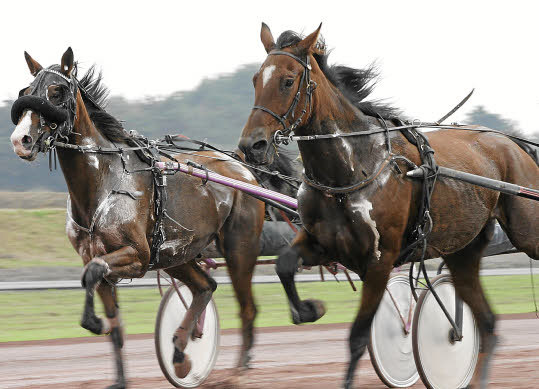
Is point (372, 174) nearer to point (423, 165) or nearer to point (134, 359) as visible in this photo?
point (423, 165)

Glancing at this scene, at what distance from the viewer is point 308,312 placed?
4.84 metres

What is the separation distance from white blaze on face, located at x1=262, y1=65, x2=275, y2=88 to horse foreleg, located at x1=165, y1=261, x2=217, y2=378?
249cm

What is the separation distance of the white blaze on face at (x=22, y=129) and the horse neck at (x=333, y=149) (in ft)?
5.70

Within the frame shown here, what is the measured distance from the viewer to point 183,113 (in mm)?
55312

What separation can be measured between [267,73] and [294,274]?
1190 mm

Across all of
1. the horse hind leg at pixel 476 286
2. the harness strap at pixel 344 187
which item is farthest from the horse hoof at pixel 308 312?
the horse hind leg at pixel 476 286

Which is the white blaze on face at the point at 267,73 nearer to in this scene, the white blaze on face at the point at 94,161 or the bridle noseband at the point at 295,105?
the bridle noseband at the point at 295,105

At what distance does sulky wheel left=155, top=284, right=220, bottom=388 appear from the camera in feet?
20.3

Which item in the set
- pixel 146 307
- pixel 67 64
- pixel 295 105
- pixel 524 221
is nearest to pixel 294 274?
pixel 295 105

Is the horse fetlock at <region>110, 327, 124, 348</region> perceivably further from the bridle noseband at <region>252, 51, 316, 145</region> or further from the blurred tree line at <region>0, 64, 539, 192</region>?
the blurred tree line at <region>0, 64, 539, 192</region>

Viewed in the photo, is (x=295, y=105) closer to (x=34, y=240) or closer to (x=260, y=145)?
(x=260, y=145)

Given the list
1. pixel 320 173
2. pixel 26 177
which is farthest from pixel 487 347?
pixel 26 177

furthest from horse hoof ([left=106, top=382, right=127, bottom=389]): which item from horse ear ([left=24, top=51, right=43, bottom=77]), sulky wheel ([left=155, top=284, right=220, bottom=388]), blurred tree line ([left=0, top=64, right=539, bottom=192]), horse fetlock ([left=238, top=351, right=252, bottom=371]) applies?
blurred tree line ([left=0, top=64, right=539, bottom=192])

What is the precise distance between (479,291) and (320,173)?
1799 mm
